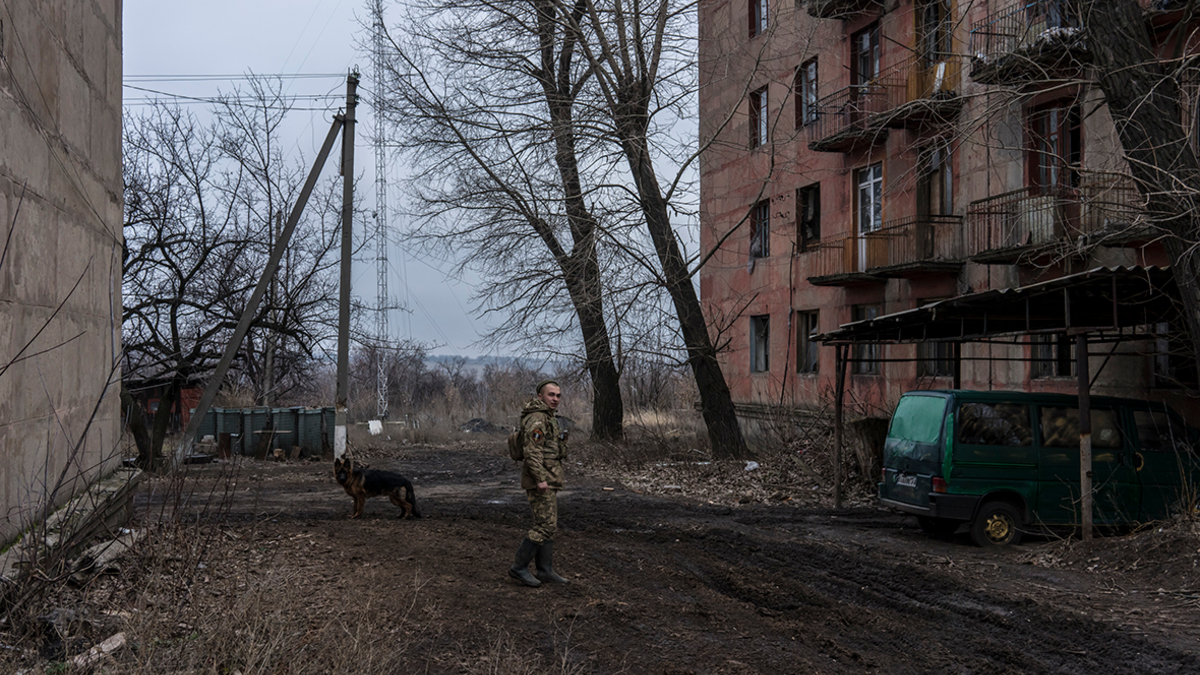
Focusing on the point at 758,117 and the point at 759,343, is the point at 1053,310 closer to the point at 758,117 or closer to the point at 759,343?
the point at 759,343

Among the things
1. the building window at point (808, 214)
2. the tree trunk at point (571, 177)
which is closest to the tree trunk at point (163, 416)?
the tree trunk at point (571, 177)

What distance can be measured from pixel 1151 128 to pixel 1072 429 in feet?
12.2

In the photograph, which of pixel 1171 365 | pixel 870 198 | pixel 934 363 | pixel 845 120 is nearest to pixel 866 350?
pixel 934 363

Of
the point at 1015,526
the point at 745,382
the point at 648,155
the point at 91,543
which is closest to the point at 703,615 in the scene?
the point at 91,543

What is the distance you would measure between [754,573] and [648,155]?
12079mm

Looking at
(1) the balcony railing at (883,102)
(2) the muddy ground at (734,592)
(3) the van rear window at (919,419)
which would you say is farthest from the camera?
(1) the balcony railing at (883,102)

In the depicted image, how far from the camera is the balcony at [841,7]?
23172 mm

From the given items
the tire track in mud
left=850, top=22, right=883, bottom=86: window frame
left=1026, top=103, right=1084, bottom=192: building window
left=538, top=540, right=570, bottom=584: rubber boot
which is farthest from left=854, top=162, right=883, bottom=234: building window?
left=538, top=540, right=570, bottom=584: rubber boot

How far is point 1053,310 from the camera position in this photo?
1305 cm

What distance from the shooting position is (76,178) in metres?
7.33

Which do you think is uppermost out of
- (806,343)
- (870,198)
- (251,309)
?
(870,198)

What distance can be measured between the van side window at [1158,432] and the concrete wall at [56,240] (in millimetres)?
11545

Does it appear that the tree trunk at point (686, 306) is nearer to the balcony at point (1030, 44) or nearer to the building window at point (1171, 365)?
the balcony at point (1030, 44)

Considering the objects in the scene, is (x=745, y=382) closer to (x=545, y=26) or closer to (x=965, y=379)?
(x=965, y=379)
